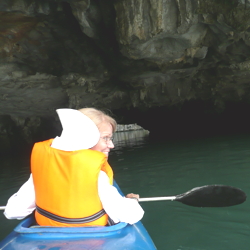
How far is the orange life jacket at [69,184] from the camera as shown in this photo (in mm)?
1562

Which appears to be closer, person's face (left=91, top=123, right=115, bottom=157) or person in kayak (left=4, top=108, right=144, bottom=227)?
person in kayak (left=4, top=108, right=144, bottom=227)

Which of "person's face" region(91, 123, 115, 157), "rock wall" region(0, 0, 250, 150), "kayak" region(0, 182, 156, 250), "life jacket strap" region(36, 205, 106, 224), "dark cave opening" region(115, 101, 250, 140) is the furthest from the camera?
"dark cave opening" region(115, 101, 250, 140)

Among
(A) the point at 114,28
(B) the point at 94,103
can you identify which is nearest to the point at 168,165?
(A) the point at 114,28

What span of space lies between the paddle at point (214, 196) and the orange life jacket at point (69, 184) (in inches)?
48.3

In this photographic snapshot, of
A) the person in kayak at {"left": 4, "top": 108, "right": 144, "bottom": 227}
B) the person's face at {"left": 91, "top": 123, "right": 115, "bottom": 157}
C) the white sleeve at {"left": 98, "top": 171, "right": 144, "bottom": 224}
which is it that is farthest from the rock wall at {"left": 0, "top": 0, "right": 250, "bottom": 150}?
the white sleeve at {"left": 98, "top": 171, "right": 144, "bottom": 224}

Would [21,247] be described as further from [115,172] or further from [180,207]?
[115,172]

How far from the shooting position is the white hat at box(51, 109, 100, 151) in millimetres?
1589

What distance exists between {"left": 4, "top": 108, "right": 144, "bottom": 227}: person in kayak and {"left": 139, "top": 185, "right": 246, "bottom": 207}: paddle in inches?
44.7

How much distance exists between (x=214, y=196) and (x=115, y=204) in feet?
4.83

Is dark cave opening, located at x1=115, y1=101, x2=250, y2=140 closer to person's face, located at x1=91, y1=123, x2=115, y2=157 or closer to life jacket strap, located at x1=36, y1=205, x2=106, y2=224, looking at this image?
person's face, located at x1=91, y1=123, x2=115, y2=157

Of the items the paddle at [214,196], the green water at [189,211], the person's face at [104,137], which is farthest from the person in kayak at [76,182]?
the paddle at [214,196]

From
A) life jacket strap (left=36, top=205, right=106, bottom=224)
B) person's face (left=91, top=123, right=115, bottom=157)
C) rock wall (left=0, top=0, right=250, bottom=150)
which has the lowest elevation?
life jacket strap (left=36, top=205, right=106, bottom=224)

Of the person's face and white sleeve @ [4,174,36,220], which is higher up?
the person's face

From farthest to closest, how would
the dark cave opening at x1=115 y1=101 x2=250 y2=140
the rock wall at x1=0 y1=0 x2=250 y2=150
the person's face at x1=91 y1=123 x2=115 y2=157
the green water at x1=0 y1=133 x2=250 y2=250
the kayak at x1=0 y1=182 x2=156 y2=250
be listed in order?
the dark cave opening at x1=115 y1=101 x2=250 y2=140 → the rock wall at x1=0 y1=0 x2=250 y2=150 → the green water at x1=0 y1=133 x2=250 y2=250 → the person's face at x1=91 y1=123 x2=115 y2=157 → the kayak at x1=0 y1=182 x2=156 y2=250
